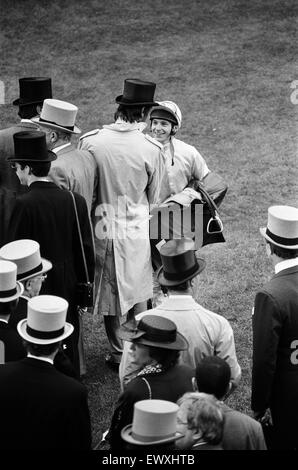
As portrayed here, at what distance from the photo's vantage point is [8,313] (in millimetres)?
4410

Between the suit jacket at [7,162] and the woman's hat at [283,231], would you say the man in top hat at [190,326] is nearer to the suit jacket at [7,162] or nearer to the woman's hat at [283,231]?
the woman's hat at [283,231]

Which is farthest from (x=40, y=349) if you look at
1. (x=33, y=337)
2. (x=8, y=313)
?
(x=8, y=313)

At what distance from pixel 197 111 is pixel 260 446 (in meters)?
9.35

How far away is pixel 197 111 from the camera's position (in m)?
12.6

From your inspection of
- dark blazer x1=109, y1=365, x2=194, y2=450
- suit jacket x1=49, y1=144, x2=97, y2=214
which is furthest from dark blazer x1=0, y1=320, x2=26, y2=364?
suit jacket x1=49, y1=144, x2=97, y2=214

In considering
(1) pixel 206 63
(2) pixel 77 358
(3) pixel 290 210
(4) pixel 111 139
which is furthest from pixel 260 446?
(1) pixel 206 63

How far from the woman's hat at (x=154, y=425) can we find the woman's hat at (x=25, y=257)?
1.64 m

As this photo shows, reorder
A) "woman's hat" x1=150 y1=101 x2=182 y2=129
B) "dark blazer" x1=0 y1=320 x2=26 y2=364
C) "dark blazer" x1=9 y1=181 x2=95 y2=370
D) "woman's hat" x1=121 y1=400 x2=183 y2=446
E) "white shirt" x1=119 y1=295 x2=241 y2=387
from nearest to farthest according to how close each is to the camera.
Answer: "woman's hat" x1=121 y1=400 x2=183 y2=446, "dark blazer" x1=0 y1=320 x2=26 y2=364, "white shirt" x1=119 y1=295 x2=241 y2=387, "dark blazer" x1=9 y1=181 x2=95 y2=370, "woman's hat" x1=150 y1=101 x2=182 y2=129

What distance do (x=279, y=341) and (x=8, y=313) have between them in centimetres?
154

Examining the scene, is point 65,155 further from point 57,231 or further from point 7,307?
point 7,307

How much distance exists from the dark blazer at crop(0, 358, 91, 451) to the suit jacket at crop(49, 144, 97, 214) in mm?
2147

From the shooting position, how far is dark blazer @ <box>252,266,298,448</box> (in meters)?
4.62

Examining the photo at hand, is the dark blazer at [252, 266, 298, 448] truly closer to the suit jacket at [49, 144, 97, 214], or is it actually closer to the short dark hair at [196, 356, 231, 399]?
the short dark hair at [196, 356, 231, 399]

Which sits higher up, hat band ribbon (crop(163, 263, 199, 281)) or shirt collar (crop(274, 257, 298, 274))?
hat band ribbon (crop(163, 263, 199, 281))
